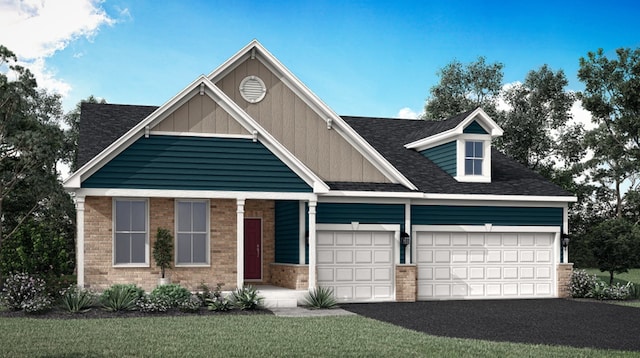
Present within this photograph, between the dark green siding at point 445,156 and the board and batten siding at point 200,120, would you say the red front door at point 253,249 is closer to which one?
the board and batten siding at point 200,120

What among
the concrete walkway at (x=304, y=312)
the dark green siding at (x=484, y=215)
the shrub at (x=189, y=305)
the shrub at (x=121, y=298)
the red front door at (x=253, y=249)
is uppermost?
the dark green siding at (x=484, y=215)

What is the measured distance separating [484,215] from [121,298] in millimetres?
11586

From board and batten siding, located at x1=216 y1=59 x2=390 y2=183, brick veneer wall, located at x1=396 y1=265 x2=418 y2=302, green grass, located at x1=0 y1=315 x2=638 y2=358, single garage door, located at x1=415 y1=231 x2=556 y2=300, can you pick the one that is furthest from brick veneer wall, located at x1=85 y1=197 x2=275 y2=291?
single garage door, located at x1=415 y1=231 x2=556 y2=300

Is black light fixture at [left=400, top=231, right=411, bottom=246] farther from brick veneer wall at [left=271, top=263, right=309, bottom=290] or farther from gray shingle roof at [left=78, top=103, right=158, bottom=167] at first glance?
gray shingle roof at [left=78, top=103, right=158, bottom=167]

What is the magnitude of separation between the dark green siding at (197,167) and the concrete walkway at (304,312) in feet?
10.5

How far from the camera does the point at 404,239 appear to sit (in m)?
22.3

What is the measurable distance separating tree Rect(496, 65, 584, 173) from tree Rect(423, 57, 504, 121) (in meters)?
1.16

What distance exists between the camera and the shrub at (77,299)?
707 inches

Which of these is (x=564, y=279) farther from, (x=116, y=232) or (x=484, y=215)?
(x=116, y=232)

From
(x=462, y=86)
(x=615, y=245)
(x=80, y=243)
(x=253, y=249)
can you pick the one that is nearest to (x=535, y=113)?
(x=462, y=86)

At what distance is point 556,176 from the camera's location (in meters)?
44.8

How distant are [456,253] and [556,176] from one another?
23595 millimetres

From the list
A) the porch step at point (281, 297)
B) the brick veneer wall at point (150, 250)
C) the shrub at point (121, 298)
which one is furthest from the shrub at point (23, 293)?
the porch step at point (281, 297)

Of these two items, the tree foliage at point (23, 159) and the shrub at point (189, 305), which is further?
the tree foliage at point (23, 159)
